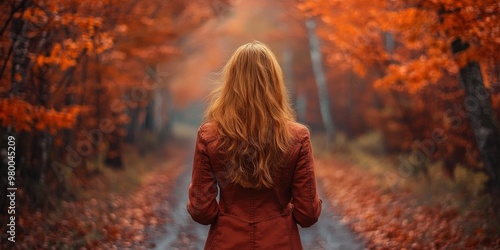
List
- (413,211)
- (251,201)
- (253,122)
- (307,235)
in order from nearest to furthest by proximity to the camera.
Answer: (253,122) < (251,201) < (307,235) < (413,211)

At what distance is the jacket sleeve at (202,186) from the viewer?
309cm

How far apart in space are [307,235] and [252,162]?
6748mm

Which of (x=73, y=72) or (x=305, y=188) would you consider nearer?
(x=305, y=188)

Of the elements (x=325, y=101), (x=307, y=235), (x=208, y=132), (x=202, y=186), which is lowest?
(x=307, y=235)

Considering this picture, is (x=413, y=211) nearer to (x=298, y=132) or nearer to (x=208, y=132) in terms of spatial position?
(x=298, y=132)

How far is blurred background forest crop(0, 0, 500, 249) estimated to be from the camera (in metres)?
7.74

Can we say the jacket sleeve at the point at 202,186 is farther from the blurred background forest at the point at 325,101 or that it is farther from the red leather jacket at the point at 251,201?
the blurred background forest at the point at 325,101

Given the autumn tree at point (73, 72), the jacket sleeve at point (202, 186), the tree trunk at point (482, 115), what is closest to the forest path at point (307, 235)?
the tree trunk at point (482, 115)

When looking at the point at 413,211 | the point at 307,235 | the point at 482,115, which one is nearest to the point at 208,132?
the point at 482,115

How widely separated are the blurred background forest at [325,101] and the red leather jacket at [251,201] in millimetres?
861

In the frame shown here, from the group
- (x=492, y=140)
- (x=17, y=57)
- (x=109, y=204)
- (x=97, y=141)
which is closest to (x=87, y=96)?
(x=97, y=141)

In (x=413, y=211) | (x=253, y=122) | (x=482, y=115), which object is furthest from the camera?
(x=413, y=211)

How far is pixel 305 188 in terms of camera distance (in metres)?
3.10

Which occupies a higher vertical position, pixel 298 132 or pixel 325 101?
pixel 298 132
